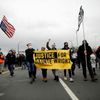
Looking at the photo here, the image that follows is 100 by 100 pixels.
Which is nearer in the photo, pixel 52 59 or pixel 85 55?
pixel 85 55

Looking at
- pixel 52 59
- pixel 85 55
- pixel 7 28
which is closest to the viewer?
pixel 85 55

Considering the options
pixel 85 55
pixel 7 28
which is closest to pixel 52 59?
pixel 85 55

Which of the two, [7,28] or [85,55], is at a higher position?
[7,28]

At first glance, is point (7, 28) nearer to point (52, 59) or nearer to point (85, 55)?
point (52, 59)

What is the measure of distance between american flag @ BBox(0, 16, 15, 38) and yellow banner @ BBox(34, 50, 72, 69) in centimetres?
714

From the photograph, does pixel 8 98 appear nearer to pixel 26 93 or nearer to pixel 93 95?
pixel 26 93

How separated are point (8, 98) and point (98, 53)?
12.8 m

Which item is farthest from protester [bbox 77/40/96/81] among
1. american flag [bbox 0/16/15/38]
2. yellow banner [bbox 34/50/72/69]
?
american flag [bbox 0/16/15/38]

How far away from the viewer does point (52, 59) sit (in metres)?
16.1

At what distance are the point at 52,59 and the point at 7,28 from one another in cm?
815

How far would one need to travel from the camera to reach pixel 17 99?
9789mm

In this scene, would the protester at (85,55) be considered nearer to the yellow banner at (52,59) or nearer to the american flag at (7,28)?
the yellow banner at (52,59)

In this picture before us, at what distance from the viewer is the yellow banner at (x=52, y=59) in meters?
15.8

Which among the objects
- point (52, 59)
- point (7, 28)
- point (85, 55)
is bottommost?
point (52, 59)
